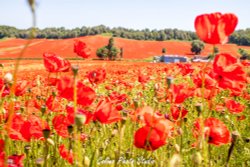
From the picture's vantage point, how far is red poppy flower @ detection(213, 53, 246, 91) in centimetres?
169

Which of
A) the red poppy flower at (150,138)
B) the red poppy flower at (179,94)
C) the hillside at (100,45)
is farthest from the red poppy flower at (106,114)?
the hillside at (100,45)

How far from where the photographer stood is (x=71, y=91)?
1.53m

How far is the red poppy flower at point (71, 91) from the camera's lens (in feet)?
5.01

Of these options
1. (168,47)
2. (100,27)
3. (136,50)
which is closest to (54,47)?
(136,50)

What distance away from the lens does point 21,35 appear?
8825 cm

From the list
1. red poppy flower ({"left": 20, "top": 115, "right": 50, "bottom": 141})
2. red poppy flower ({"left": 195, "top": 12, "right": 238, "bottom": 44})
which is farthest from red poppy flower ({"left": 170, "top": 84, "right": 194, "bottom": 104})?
red poppy flower ({"left": 20, "top": 115, "right": 50, "bottom": 141})

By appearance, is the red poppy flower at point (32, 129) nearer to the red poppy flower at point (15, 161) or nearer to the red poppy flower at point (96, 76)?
the red poppy flower at point (15, 161)

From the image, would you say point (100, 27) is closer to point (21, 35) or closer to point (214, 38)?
point (21, 35)

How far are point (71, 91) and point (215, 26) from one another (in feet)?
2.10

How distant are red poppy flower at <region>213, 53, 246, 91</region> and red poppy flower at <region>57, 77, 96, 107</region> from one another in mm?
581

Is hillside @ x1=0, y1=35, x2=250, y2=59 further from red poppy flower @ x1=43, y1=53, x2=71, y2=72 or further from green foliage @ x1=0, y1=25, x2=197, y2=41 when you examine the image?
red poppy flower @ x1=43, y1=53, x2=71, y2=72

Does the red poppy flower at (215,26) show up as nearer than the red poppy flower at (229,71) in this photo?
Yes

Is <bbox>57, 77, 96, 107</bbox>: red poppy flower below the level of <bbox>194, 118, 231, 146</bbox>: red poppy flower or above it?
above

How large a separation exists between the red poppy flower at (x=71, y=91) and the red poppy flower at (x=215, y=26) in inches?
20.1
